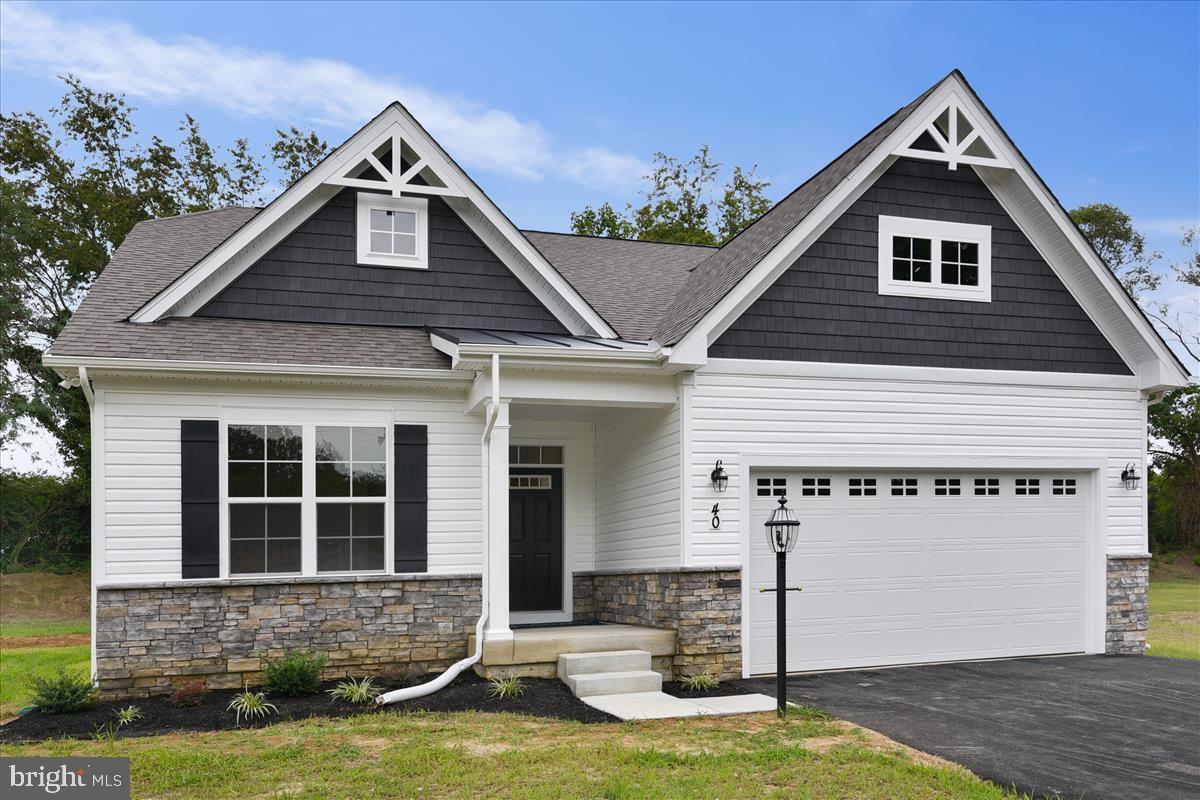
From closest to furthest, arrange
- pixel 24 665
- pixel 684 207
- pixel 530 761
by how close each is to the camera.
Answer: pixel 530 761 < pixel 24 665 < pixel 684 207

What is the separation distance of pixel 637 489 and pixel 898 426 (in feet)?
10.0

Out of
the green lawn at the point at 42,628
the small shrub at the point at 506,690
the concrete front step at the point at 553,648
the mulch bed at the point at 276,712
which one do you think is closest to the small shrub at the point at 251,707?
the mulch bed at the point at 276,712

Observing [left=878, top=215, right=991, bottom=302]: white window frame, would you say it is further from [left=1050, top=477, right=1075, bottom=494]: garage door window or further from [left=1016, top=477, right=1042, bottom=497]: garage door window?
[left=1050, top=477, right=1075, bottom=494]: garage door window


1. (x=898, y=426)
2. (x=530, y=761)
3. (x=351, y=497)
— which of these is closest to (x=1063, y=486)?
(x=898, y=426)

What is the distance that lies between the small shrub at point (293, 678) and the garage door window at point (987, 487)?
764cm

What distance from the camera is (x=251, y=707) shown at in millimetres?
8930

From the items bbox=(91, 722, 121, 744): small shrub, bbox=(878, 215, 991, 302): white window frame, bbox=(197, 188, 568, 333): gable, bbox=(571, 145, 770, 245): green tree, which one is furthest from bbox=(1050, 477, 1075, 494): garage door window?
bbox=(571, 145, 770, 245): green tree

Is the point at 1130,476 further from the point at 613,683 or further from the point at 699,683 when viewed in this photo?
the point at 613,683

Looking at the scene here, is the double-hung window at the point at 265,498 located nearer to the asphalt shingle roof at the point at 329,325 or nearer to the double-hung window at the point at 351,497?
the double-hung window at the point at 351,497

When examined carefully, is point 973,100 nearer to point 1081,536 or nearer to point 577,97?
point 1081,536

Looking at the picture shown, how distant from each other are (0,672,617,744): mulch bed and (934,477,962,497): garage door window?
503 centimetres

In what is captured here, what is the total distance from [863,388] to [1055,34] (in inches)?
494

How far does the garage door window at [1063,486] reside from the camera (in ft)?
39.5

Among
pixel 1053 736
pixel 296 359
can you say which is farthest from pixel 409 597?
pixel 1053 736
